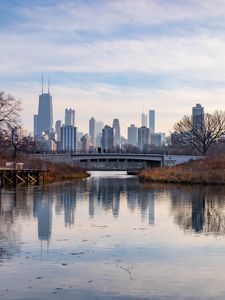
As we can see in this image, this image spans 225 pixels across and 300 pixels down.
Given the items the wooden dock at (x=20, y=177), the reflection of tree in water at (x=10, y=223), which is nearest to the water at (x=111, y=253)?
the reflection of tree in water at (x=10, y=223)

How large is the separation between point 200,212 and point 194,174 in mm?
39662

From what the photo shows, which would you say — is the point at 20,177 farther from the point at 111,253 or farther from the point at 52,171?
the point at 111,253

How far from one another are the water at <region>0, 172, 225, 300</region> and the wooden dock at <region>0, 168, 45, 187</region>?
36568 mm

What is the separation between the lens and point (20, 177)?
76000 millimetres

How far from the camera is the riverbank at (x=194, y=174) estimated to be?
74.1 meters

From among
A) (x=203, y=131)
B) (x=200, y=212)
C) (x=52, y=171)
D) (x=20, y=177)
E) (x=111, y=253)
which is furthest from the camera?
(x=203, y=131)

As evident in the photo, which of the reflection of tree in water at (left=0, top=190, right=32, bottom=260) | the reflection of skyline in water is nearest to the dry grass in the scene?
the reflection of skyline in water

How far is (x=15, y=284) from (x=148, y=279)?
3864 mm

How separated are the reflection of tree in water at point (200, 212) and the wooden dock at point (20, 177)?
2856 centimetres

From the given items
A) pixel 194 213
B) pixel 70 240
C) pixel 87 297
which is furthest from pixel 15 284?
pixel 194 213

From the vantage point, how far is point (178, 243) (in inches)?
942

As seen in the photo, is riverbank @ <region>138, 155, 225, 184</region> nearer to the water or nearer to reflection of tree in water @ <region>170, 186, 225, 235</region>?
reflection of tree in water @ <region>170, 186, 225, 235</region>

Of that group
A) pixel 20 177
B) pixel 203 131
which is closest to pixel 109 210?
pixel 20 177

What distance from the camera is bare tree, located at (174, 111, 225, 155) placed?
135m
